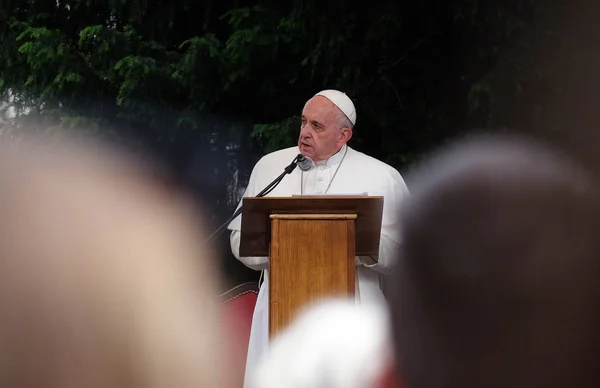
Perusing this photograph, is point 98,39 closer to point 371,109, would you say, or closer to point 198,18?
point 198,18

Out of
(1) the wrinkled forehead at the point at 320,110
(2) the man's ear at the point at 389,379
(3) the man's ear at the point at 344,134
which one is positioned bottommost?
(2) the man's ear at the point at 389,379

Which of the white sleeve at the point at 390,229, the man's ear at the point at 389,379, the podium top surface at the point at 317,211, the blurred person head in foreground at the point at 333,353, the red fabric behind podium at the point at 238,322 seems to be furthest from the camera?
the red fabric behind podium at the point at 238,322

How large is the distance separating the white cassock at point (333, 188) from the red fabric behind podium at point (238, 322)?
0.41 metres

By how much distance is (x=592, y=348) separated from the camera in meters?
4.86

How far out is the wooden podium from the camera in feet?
10.2

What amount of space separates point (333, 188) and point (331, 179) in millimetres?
55

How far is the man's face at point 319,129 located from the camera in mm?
3918

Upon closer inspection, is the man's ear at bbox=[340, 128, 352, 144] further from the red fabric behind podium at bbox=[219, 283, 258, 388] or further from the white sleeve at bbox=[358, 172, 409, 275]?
the red fabric behind podium at bbox=[219, 283, 258, 388]

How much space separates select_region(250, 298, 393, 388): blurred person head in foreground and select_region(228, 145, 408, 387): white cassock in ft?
0.31

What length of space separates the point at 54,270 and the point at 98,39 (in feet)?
5.67

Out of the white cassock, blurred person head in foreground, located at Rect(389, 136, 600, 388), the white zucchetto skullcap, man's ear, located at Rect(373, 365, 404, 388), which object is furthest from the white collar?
man's ear, located at Rect(373, 365, 404, 388)

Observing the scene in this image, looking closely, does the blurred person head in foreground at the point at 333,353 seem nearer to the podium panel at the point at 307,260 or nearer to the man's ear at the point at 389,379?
the man's ear at the point at 389,379

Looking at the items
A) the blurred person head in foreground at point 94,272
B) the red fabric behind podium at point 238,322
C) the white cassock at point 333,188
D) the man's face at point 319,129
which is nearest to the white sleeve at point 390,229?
the white cassock at point 333,188

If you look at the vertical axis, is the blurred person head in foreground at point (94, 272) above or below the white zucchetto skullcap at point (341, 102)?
below
